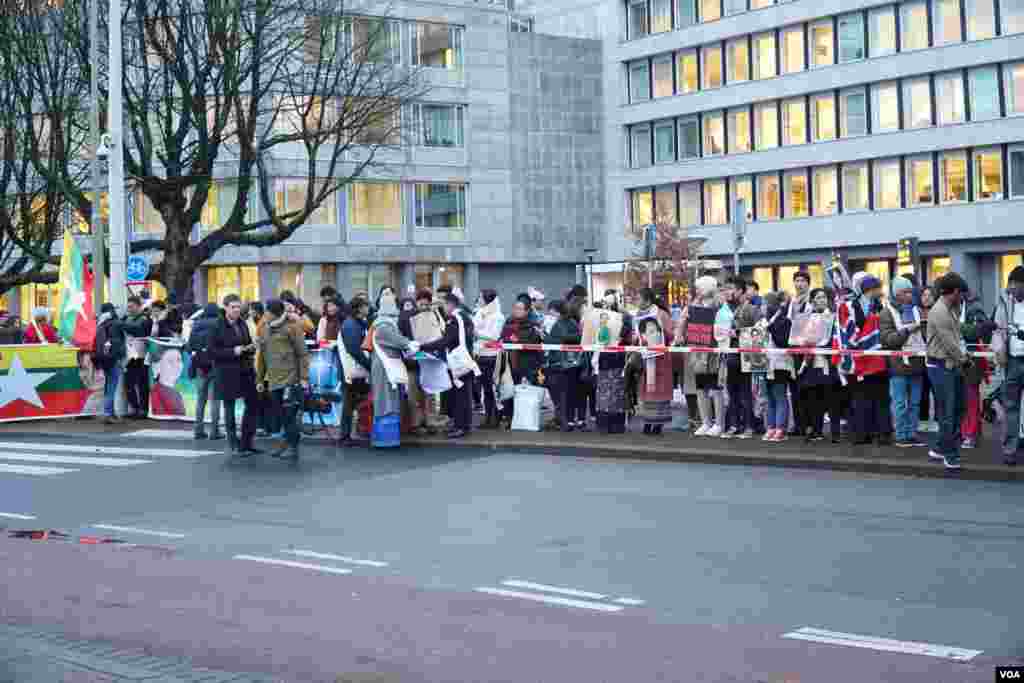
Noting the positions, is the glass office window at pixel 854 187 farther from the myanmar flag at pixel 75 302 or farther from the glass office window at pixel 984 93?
the myanmar flag at pixel 75 302

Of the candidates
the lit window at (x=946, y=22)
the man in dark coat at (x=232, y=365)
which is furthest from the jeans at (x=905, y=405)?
the lit window at (x=946, y=22)

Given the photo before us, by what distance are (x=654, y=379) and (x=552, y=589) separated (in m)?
8.89

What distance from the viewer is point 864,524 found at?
11.2m

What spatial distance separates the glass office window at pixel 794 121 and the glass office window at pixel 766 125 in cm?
45

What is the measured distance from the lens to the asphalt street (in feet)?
23.0

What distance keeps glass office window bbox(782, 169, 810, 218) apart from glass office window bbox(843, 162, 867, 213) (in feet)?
6.42

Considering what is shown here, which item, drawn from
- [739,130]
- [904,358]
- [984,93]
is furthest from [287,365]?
[739,130]

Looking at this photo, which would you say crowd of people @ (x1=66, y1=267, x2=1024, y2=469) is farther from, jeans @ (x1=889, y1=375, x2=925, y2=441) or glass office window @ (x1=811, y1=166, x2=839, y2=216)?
glass office window @ (x1=811, y1=166, x2=839, y2=216)

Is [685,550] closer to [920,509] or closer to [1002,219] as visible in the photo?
[920,509]

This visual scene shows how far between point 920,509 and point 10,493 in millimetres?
8854

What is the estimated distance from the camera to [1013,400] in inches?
549

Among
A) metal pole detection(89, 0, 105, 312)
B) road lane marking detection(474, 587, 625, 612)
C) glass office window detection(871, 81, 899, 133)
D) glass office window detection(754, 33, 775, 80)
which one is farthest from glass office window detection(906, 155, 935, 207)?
road lane marking detection(474, 587, 625, 612)

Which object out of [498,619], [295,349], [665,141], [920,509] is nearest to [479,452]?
[295,349]

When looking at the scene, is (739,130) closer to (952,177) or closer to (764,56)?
(764,56)
